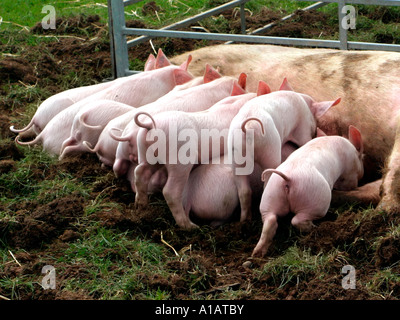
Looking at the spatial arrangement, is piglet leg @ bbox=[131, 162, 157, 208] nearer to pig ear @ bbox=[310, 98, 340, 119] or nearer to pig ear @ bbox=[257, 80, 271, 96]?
pig ear @ bbox=[257, 80, 271, 96]

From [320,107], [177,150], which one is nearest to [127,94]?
[177,150]

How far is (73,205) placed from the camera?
3.87 meters

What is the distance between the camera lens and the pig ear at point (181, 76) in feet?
15.3

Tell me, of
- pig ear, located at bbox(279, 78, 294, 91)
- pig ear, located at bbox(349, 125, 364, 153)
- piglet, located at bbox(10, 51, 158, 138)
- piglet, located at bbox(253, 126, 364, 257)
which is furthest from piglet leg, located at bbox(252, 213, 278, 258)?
piglet, located at bbox(10, 51, 158, 138)

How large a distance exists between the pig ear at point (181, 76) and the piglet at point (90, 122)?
1.44 feet

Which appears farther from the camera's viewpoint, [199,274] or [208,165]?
[208,165]

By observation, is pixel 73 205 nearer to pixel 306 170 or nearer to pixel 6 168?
pixel 6 168

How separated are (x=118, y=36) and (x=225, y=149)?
205 centimetres

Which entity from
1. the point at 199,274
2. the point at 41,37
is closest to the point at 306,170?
the point at 199,274

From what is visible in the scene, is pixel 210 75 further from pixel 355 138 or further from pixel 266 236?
pixel 266 236

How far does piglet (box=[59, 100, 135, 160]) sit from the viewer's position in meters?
4.30

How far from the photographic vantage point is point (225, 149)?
388 centimetres

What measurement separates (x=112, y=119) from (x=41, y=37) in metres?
3.06

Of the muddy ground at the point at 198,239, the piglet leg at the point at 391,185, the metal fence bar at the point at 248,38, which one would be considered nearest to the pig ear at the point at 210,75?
the metal fence bar at the point at 248,38
